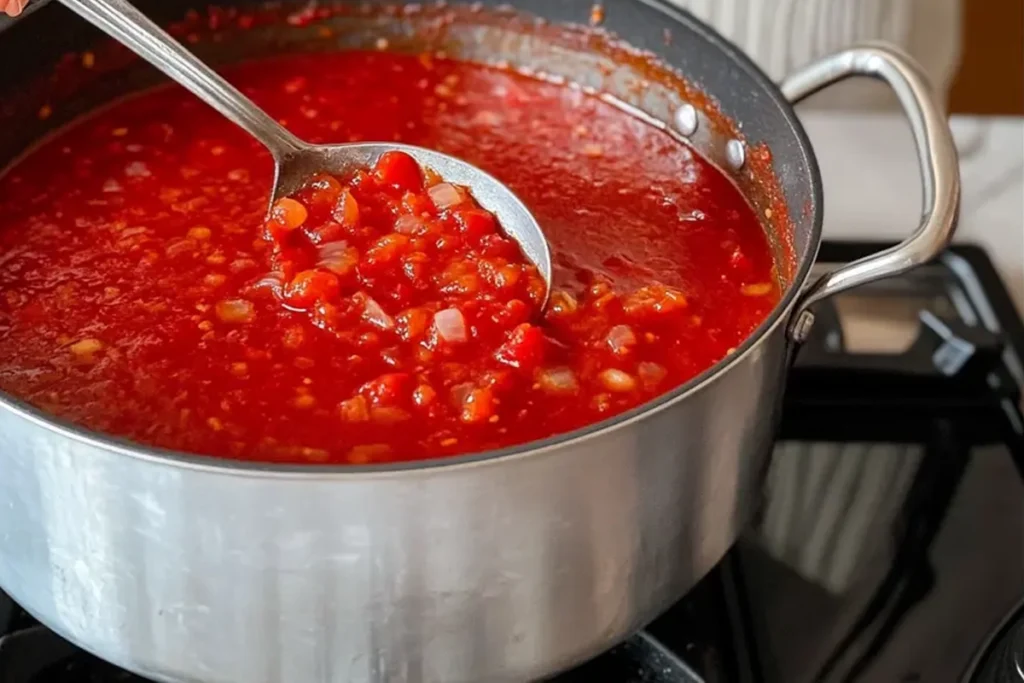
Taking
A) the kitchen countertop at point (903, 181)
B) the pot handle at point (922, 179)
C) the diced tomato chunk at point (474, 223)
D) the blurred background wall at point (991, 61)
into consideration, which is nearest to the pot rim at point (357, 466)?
the pot handle at point (922, 179)

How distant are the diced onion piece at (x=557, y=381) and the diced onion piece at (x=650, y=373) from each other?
6cm

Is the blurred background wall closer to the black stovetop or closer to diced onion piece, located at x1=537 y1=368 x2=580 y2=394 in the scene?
the black stovetop

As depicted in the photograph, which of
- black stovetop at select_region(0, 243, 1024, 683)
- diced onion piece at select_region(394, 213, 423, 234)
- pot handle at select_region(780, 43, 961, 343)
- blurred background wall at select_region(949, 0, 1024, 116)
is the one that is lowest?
black stovetop at select_region(0, 243, 1024, 683)

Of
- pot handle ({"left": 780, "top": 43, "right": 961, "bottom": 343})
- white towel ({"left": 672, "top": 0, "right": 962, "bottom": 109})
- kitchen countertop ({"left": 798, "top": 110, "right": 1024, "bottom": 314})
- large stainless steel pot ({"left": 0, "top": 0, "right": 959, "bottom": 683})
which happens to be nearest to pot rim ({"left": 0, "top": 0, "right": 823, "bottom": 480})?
large stainless steel pot ({"left": 0, "top": 0, "right": 959, "bottom": 683})

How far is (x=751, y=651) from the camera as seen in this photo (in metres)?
1.09

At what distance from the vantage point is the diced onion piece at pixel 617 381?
1051 mm

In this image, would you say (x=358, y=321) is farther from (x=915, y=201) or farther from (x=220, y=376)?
(x=915, y=201)

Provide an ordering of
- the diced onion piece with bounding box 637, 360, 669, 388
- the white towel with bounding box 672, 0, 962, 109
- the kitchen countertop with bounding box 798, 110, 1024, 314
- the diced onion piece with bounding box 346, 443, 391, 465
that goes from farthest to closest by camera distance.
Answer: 1. the white towel with bounding box 672, 0, 962, 109
2. the kitchen countertop with bounding box 798, 110, 1024, 314
3. the diced onion piece with bounding box 637, 360, 669, 388
4. the diced onion piece with bounding box 346, 443, 391, 465

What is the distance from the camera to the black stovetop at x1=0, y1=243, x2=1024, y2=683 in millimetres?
1071

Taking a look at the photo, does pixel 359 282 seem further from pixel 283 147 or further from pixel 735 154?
pixel 735 154

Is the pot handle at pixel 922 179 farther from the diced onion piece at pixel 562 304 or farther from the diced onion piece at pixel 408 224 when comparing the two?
the diced onion piece at pixel 408 224

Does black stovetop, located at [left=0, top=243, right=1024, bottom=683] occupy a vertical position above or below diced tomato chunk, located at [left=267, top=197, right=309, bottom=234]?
below

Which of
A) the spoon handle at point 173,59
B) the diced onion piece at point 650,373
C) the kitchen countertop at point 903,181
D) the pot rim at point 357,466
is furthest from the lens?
the kitchen countertop at point 903,181

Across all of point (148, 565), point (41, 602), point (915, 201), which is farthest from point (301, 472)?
point (915, 201)
